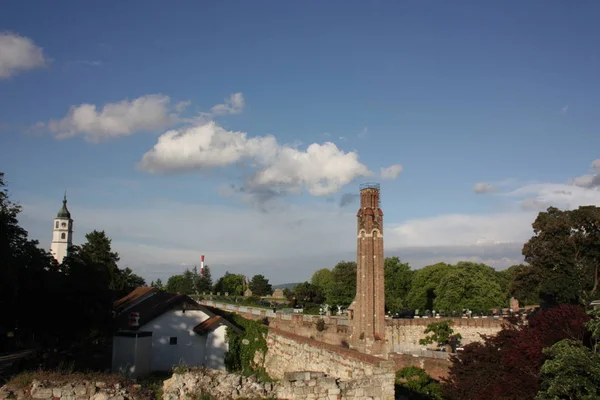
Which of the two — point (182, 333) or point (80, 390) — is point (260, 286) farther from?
point (80, 390)

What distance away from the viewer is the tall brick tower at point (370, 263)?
36.8 metres

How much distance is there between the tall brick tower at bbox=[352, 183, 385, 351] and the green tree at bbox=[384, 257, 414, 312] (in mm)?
31855

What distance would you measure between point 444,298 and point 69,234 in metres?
52.1

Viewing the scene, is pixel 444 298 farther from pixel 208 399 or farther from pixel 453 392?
pixel 208 399

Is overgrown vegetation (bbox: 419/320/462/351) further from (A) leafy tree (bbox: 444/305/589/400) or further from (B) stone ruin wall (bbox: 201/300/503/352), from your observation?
(A) leafy tree (bbox: 444/305/589/400)

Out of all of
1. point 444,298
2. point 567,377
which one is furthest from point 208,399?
point 444,298

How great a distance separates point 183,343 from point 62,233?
184ft

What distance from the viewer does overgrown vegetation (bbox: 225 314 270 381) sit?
859 inches

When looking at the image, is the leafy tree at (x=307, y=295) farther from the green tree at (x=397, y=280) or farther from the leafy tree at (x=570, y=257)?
the leafy tree at (x=570, y=257)

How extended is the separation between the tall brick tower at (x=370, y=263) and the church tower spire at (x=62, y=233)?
1946 inches

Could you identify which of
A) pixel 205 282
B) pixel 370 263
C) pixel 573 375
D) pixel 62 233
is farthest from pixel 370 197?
pixel 205 282

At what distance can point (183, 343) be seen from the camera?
76.2ft

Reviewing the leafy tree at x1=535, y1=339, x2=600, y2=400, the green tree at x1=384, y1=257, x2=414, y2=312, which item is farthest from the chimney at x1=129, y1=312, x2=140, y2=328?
the green tree at x1=384, y1=257, x2=414, y2=312

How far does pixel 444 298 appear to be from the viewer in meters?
58.1
